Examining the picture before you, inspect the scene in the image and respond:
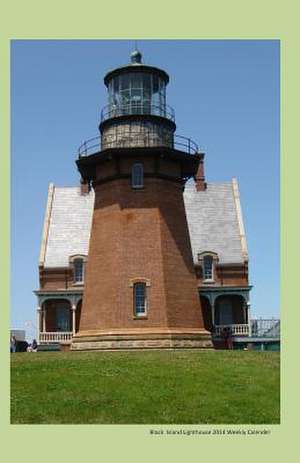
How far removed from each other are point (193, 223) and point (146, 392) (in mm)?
26256

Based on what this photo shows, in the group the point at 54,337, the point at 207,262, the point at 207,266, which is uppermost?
the point at 207,262

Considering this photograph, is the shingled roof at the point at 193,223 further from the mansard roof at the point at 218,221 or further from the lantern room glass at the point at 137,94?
the lantern room glass at the point at 137,94

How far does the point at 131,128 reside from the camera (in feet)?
91.2

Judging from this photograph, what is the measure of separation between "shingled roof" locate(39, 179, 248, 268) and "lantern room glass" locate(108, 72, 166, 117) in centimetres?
1419

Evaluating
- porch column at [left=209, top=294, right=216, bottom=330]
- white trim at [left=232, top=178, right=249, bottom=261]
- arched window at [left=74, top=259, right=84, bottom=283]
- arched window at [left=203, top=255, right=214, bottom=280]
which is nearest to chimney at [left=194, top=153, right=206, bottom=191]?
white trim at [left=232, top=178, right=249, bottom=261]

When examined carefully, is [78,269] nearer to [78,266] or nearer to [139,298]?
[78,266]

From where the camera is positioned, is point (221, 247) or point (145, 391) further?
point (221, 247)

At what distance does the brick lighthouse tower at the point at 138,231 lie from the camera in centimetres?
2633

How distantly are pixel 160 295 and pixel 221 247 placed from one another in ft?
50.1

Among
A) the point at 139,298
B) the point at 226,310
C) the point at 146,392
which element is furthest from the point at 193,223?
the point at 146,392

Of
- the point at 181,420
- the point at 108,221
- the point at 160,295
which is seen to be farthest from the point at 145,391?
the point at 108,221

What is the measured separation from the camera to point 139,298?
2661 cm

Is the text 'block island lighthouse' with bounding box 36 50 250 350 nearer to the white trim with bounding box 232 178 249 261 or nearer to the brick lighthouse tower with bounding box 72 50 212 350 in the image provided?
the brick lighthouse tower with bounding box 72 50 212 350

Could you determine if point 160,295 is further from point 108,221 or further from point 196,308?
point 108,221
